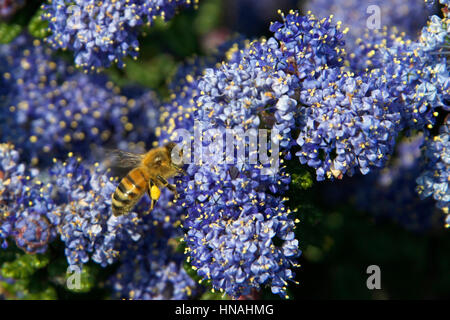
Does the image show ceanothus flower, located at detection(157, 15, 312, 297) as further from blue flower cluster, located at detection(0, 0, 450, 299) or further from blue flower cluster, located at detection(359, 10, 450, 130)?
blue flower cluster, located at detection(359, 10, 450, 130)

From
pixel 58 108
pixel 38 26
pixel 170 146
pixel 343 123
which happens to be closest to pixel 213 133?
pixel 170 146

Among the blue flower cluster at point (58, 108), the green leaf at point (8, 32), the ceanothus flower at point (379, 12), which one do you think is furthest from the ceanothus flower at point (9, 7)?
the ceanothus flower at point (379, 12)

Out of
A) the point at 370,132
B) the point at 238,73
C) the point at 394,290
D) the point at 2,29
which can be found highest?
the point at 2,29

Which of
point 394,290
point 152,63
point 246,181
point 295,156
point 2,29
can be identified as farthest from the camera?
point 152,63

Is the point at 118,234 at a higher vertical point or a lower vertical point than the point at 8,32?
lower

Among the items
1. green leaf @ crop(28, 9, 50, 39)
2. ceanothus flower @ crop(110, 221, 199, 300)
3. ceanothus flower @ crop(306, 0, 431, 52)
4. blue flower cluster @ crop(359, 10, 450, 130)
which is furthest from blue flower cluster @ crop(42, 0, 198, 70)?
ceanothus flower @ crop(306, 0, 431, 52)

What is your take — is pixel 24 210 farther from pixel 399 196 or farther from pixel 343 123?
pixel 399 196
